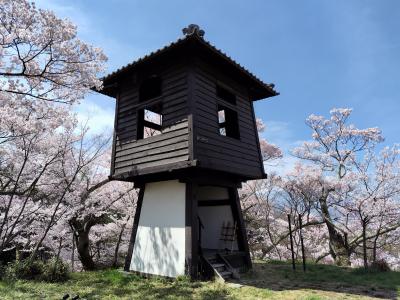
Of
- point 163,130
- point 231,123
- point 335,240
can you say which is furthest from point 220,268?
point 335,240

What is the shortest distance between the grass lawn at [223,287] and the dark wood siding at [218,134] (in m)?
3.01

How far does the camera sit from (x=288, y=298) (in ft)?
20.5

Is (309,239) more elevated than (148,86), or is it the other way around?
(148,86)

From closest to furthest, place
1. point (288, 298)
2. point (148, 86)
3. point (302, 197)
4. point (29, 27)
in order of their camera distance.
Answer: point (29, 27), point (288, 298), point (148, 86), point (302, 197)

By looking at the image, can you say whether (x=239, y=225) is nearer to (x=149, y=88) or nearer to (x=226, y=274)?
(x=226, y=274)

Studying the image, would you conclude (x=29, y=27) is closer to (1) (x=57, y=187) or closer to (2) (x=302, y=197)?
(1) (x=57, y=187)

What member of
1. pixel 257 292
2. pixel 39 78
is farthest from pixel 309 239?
pixel 39 78

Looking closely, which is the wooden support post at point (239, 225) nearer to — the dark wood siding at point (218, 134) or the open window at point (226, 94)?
the dark wood siding at point (218, 134)

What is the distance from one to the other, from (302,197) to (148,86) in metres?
11.1

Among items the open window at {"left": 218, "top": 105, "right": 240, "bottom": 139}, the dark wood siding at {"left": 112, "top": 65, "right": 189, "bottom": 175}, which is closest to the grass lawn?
the dark wood siding at {"left": 112, "top": 65, "right": 189, "bottom": 175}

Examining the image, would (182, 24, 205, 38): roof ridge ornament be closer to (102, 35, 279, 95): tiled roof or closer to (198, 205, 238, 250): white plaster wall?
(102, 35, 279, 95): tiled roof

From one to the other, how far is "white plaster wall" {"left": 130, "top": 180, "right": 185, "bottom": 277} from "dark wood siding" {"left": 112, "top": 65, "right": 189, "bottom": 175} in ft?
3.54

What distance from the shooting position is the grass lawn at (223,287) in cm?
650

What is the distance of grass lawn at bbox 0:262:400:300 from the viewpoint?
21.3 ft
